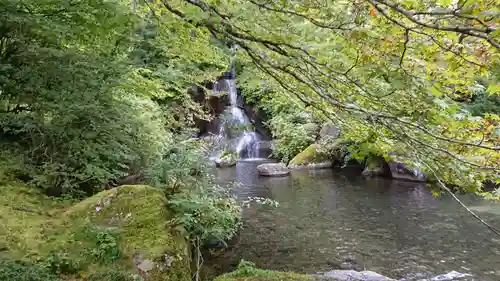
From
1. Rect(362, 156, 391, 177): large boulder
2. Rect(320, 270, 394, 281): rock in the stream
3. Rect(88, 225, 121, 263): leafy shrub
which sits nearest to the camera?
Rect(88, 225, 121, 263): leafy shrub

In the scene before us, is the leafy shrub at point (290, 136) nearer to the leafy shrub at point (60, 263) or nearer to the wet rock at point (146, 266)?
the wet rock at point (146, 266)

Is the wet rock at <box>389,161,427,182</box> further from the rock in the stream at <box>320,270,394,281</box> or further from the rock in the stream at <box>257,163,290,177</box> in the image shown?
the rock in the stream at <box>320,270,394,281</box>

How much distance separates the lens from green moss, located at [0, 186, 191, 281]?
151 inches

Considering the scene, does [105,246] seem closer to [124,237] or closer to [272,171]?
[124,237]

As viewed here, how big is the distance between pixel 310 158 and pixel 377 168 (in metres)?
3.36

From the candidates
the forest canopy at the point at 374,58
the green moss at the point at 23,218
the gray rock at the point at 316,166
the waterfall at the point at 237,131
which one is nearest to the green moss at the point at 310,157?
the gray rock at the point at 316,166

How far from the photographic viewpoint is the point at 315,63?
2293 millimetres

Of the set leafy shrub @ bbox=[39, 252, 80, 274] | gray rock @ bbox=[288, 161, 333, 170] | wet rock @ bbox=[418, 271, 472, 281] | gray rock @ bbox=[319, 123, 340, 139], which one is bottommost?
wet rock @ bbox=[418, 271, 472, 281]

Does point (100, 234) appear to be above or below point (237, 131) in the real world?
below

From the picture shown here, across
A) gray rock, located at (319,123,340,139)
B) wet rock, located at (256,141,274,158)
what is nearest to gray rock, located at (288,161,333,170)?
gray rock, located at (319,123,340,139)

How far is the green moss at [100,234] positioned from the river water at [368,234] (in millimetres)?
1759

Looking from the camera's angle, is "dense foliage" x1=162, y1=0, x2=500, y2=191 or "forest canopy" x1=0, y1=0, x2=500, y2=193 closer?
"forest canopy" x1=0, y1=0, x2=500, y2=193

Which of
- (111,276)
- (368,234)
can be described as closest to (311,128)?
(368,234)

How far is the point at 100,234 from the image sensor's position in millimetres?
4191
